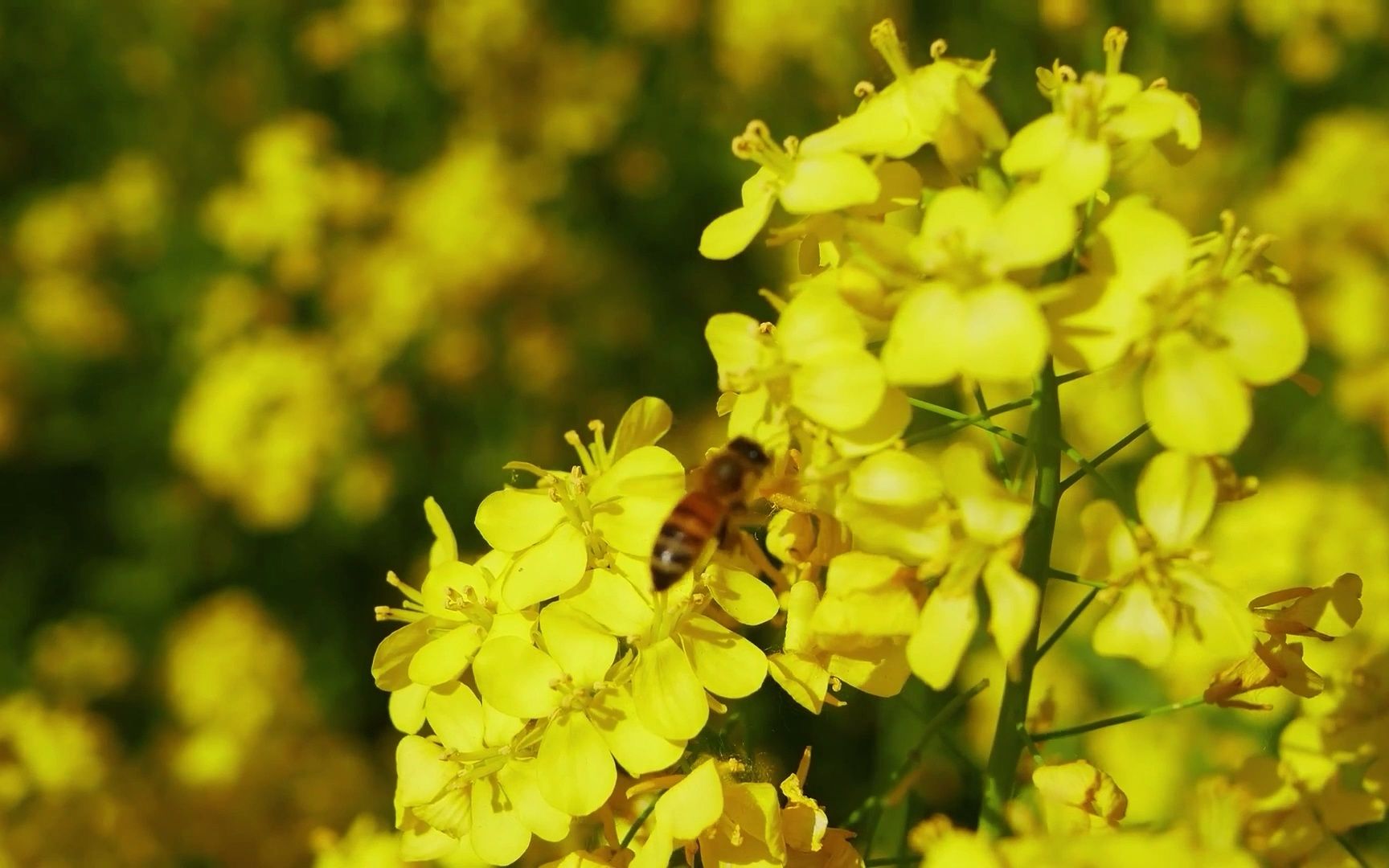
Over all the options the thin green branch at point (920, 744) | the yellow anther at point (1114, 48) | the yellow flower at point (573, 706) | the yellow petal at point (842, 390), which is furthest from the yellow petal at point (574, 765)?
the yellow anther at point (1114, 48)

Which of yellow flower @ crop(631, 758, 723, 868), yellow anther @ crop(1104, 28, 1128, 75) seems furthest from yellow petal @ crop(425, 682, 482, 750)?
yellow anther @ crop(1104, 28, 1128, 75)

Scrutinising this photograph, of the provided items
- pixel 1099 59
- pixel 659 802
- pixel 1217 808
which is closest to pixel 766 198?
pixel 659 802

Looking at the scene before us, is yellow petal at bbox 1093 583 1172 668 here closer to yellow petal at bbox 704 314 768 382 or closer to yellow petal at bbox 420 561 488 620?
yellow petal at bbox 704 314 768 382

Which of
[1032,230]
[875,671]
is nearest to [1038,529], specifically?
[875,671]

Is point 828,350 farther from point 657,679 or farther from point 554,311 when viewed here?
point 554,311

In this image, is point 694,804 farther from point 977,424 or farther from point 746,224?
point 746,224

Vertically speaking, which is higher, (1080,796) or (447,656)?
(447,656)
